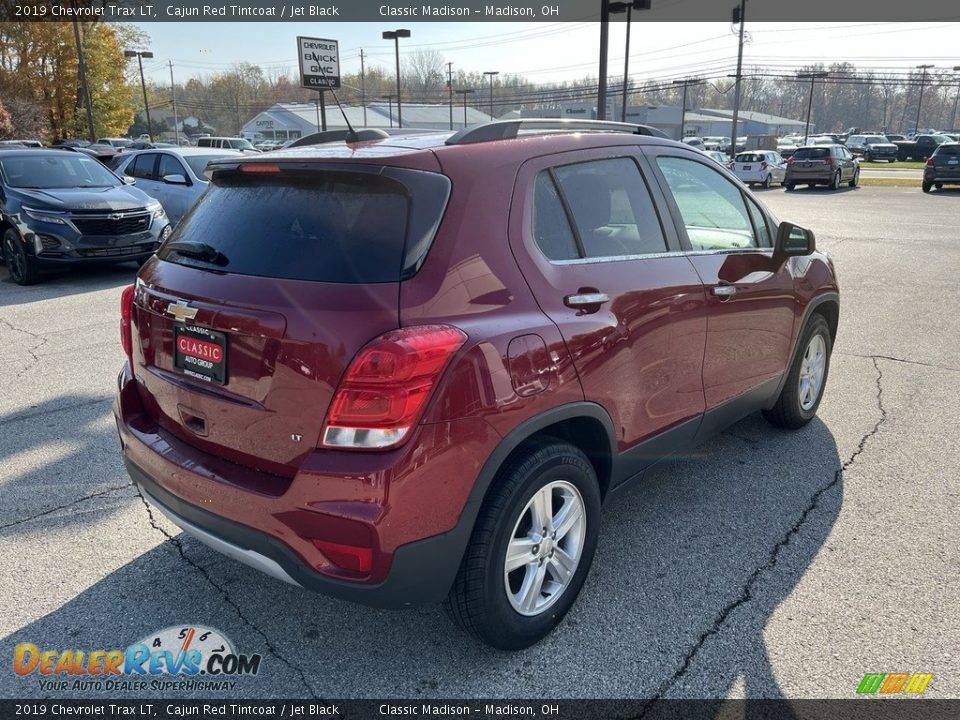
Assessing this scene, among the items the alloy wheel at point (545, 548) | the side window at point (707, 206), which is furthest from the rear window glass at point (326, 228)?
the side window at point (707, 206)

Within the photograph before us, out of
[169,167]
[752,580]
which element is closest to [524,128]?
[752,580]

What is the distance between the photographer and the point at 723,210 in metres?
3.90

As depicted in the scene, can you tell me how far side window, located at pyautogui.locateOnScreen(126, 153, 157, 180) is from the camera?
13008 mm

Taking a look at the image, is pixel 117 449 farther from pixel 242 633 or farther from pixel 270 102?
pixel 270 102

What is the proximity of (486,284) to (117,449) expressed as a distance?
310 cm

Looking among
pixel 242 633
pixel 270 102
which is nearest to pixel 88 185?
pixel 242 633

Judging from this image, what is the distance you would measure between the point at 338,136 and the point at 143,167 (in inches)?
454

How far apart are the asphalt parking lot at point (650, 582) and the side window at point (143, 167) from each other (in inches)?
352

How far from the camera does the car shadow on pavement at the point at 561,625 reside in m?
2.55

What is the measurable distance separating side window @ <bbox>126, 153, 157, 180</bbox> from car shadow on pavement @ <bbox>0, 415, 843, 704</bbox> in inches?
435

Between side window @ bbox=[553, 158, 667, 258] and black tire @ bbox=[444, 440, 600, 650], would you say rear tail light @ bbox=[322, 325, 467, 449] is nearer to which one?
black tire @ bbox=[444, 440, 600, 650]

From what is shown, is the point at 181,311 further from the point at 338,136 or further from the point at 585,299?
the point at 585,299

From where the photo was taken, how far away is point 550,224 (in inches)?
108

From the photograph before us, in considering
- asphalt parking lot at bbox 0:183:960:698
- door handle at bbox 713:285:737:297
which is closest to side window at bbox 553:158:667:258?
door handle at bbox 713:285:737:297
